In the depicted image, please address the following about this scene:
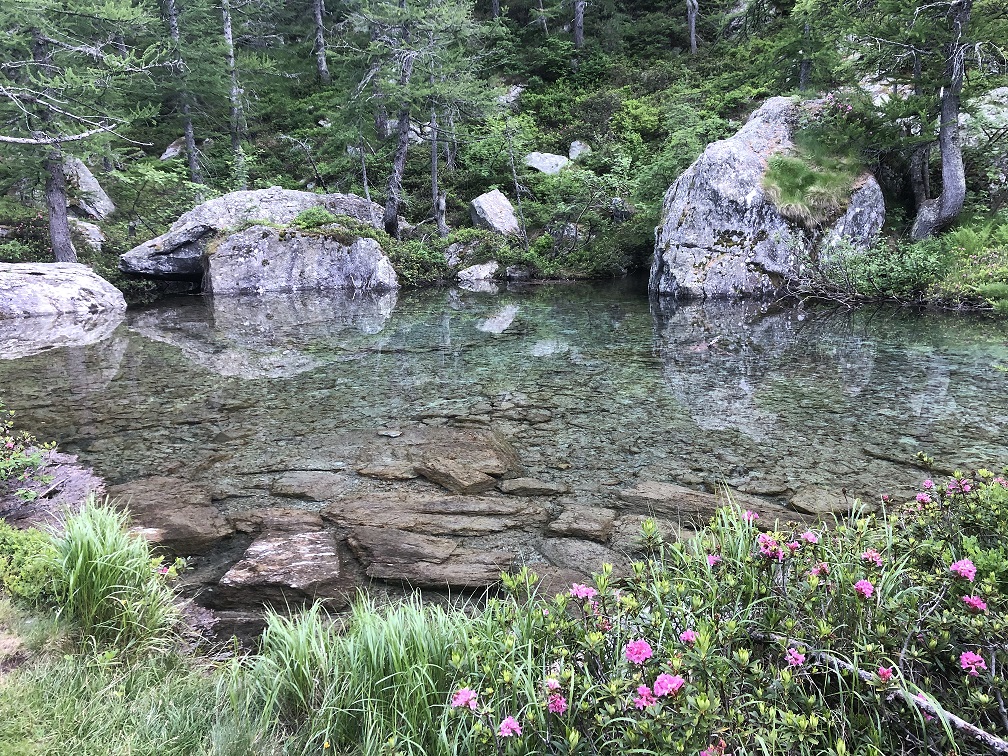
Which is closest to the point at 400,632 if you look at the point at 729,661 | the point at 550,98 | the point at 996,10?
the point at 729,661

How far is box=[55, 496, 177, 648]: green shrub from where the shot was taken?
118 inches

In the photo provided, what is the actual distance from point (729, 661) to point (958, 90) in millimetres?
16913

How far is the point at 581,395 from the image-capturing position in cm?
807

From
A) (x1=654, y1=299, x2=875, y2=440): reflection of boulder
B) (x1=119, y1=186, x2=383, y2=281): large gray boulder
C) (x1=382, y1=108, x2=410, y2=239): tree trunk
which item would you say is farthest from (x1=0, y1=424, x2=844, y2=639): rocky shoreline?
(x1=382, y1=108, x2=410, y2=239): tree trunk

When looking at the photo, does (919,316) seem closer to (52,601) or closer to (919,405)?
(919,405)

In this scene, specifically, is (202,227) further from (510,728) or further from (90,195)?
(510,728)

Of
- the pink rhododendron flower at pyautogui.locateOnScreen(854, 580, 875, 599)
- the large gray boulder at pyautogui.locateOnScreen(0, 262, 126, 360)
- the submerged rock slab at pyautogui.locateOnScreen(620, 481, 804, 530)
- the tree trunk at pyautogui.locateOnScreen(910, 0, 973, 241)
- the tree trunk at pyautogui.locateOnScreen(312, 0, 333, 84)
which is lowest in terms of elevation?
the submerged rock slab at pyautogui.locateOnScreen(620, 481, 804, 530)

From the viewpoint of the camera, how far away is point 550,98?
3200 cm

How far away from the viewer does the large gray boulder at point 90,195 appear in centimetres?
2184

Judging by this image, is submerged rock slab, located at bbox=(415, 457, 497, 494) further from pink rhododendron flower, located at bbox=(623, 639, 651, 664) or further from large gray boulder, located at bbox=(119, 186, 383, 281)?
large gray boulder, located at bbox=(119, 186, 383, 281)

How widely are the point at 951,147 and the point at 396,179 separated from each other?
17.6 m

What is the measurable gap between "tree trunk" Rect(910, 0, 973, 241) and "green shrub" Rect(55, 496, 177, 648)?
17.9 metres

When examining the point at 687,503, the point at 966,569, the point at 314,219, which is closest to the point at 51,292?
the point at 314,219

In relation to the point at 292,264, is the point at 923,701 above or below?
below
